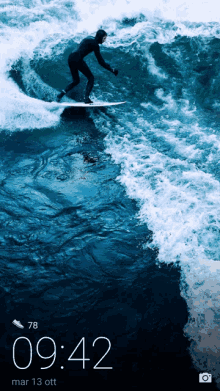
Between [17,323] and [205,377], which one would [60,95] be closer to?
[17,323]

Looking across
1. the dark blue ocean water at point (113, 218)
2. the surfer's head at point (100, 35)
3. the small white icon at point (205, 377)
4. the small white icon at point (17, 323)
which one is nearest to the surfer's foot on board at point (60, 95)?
the dark blue ocean water at point (113, 218)

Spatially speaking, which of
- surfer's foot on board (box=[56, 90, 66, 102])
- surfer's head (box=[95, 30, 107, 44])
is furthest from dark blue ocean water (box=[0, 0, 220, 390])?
surfer's head (box=[95, 30, 107, 44])

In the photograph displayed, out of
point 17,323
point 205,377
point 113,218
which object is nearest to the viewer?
point 205,377

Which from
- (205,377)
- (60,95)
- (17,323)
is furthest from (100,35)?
(205,377)

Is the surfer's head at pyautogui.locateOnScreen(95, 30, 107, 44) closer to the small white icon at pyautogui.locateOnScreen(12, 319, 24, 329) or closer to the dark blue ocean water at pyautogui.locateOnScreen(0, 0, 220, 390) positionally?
the dark blue ocean water at pyautogui.locateOnScreen(0, 0, 220, 390)

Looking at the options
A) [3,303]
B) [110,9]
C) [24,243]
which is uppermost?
[110,9]

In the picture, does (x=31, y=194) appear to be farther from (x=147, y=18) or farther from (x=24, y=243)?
(x=147, y=18)

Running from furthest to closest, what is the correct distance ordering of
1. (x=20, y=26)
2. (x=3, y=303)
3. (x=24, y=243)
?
(x=20, y=26), (x=24, y=243), (x=3, y=303)

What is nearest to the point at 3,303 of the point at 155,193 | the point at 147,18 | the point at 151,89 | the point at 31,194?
the point at 31,194

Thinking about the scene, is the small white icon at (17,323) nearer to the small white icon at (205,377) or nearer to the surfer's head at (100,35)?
the small white icon at (205,377)
